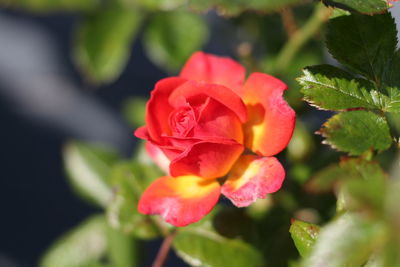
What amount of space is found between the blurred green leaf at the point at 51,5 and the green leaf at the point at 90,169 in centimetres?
23

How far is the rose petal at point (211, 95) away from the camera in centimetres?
42

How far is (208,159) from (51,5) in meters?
0.55

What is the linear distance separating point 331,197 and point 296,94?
128 mm

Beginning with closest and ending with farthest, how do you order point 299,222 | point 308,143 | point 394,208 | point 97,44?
point 394,208 < point 299,222 < point 308,143 < point 97,44

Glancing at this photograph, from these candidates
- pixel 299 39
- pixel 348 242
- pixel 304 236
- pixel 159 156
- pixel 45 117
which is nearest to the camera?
pixel 348 242

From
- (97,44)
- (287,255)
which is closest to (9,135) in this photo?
(97,44)

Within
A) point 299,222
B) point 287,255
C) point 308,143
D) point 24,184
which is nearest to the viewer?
point 299,222

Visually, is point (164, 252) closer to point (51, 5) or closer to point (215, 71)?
point (215, 71)

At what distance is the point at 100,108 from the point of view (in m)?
2.02

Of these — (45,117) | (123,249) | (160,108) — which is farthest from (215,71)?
(45,117)

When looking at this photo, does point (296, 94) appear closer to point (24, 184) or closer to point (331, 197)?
point (331, 197)

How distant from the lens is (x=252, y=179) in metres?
0.43

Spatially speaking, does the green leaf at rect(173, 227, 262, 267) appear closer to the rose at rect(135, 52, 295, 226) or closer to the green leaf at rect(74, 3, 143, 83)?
the rose at rect(135, 52, 295, 226)

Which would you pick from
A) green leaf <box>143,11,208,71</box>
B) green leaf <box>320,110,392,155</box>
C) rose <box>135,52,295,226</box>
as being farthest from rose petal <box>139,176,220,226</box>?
green leaf <box>143,11,208,71</box>
